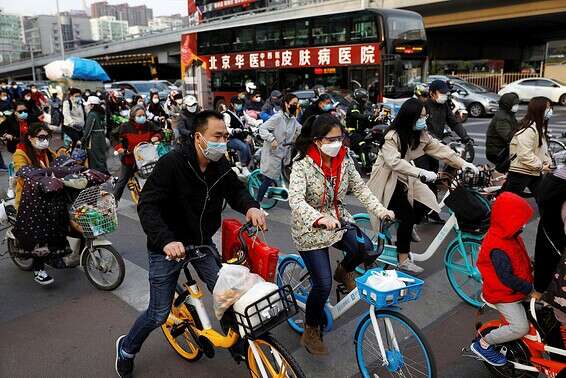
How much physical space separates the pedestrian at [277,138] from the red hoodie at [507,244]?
4.16 metres

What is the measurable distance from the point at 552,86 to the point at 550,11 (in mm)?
5488

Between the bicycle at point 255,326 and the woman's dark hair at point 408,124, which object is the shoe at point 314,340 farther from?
the woman's dark hair at point 408,124

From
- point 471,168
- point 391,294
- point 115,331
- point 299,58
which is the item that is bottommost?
point 115,331

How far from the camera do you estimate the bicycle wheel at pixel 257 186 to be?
7559 mm

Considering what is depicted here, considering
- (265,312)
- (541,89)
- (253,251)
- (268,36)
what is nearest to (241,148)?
(253,251)

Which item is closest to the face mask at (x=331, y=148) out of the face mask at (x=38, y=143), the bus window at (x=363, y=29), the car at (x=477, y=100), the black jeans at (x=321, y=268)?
the black jeans at (x=321, y=268)

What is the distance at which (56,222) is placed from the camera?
4625mm

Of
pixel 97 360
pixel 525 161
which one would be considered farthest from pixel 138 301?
pixel 525 161

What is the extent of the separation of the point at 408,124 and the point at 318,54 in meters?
13.0

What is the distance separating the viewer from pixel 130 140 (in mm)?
7559

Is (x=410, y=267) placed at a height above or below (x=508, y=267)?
below

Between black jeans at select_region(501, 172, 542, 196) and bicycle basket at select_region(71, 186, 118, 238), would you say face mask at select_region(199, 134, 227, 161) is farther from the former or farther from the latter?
black jeans at select_region(501, 172, 542, 196)

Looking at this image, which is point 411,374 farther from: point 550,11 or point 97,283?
point 550,11

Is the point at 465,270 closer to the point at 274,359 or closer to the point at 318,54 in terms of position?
the point at 274,359
